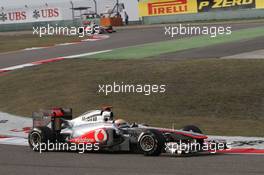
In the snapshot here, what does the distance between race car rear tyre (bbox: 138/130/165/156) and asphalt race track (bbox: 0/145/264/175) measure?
148 millimetres

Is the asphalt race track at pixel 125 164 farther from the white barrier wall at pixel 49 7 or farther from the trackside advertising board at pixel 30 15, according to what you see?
the trackside advertising board at pixel 30 15

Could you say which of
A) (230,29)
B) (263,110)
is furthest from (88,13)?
(263,110)

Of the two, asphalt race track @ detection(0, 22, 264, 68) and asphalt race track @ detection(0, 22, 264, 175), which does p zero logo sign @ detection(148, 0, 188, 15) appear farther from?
asphalt race track @ detection(0, 22, 264, 175)

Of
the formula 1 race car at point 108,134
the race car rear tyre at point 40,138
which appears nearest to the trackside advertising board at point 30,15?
the formula 1 race car at point 108,134

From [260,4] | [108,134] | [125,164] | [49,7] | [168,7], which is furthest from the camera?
[49,7]

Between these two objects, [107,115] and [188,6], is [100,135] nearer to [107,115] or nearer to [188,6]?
[107,115]

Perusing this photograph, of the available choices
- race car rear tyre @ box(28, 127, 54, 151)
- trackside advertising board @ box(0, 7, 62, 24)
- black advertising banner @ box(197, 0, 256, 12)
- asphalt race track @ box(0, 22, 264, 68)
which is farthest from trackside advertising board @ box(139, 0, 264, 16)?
race car rear tyre @ box(28, 127, 54, 151)

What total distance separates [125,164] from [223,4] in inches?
1636

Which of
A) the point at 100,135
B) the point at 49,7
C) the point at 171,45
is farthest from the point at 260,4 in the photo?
the point at 100,135

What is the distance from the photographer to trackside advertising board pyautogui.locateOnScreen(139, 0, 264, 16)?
49.6m

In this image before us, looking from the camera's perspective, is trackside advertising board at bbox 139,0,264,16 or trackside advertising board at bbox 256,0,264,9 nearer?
trackside advertising board at bbox 256,0,264,9

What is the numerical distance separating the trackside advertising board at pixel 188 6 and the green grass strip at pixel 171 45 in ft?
44.3

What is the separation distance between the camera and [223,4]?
5081 centimetres

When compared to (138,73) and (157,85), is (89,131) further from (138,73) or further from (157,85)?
(138,73)
